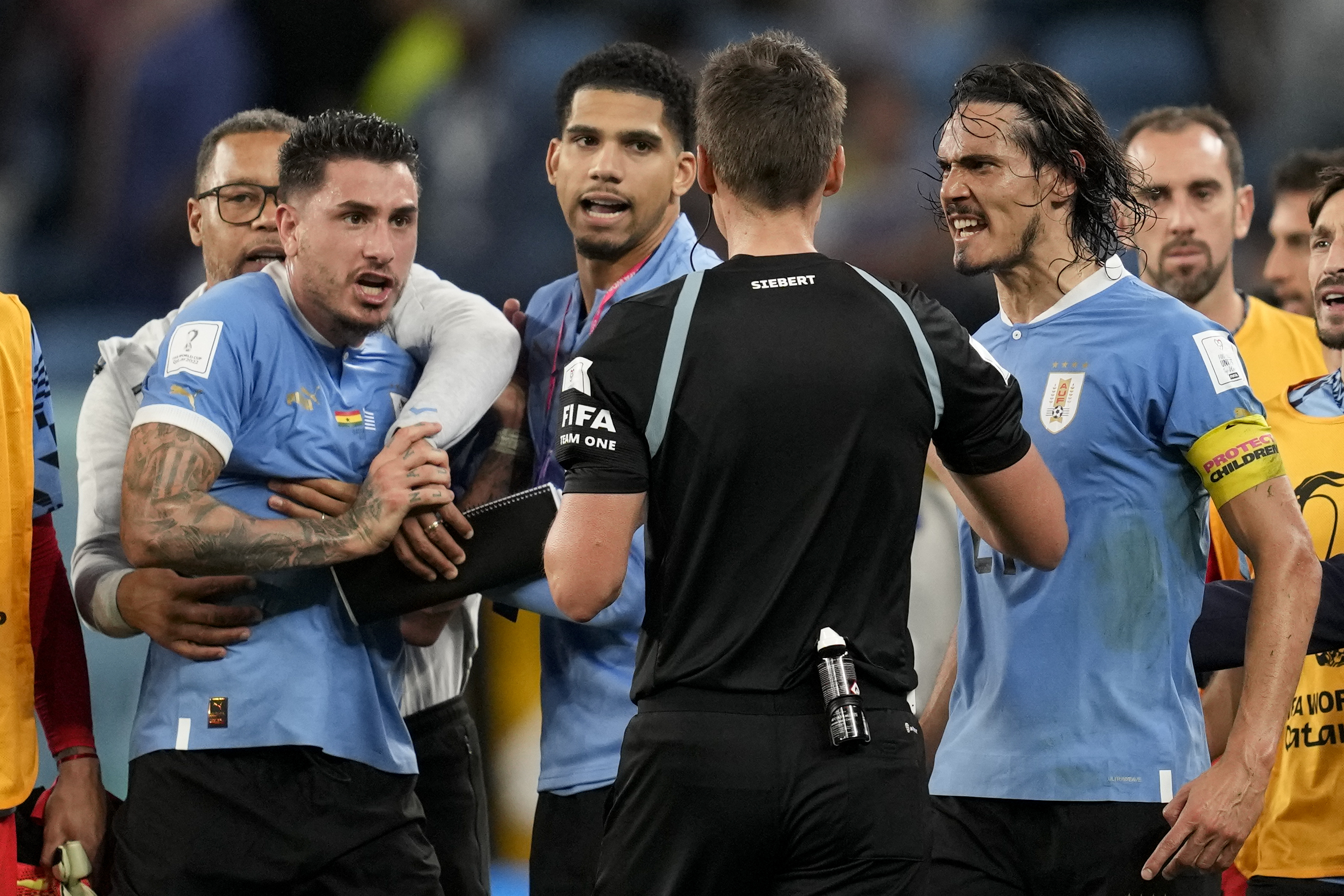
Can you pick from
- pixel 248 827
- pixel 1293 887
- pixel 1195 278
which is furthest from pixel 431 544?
pixel 1195 278

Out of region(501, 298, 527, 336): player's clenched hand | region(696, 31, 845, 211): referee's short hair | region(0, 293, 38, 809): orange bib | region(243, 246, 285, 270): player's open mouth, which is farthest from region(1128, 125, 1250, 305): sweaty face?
region(0, 293, 38, 809): orange bib

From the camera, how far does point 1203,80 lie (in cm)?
754

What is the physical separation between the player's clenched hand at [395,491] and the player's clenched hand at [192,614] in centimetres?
28

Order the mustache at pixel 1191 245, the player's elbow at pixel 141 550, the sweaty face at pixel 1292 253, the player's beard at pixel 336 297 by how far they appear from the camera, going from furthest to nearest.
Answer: the sweaty face at pixel 1292 253
the mustache at pixel 1191 245
the player's beard at pixel 336 297
the player's elbow at pixel 141 550

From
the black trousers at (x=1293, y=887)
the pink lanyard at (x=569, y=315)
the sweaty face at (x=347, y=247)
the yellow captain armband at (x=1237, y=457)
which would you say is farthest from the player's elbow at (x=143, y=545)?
the black trousers at (x=1293, y=887)

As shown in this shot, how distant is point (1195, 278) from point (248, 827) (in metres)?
3.93

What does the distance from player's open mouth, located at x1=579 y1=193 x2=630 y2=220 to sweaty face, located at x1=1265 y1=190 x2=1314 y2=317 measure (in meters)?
3.45

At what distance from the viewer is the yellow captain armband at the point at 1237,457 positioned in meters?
2.72

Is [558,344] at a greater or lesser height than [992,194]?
lesser

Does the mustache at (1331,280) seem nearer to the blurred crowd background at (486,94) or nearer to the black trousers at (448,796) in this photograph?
the black trousers at (448,796)

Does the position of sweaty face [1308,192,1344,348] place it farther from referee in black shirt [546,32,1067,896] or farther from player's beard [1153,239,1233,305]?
referee in black shirt [546,32,1067,896]

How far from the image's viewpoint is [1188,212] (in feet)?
17.6

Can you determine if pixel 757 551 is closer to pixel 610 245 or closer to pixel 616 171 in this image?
pixel 610 245

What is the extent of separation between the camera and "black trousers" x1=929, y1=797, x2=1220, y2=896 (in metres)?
2.71
